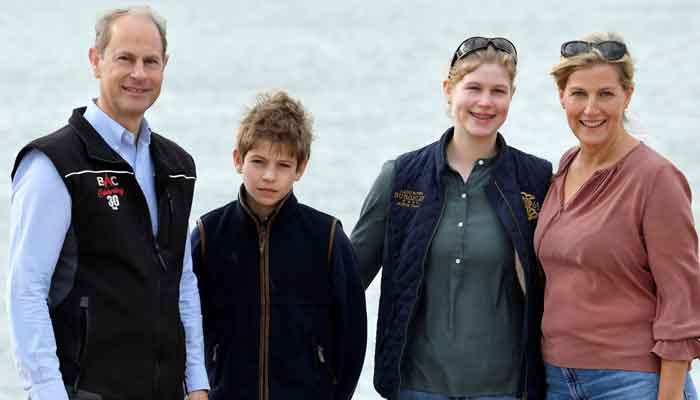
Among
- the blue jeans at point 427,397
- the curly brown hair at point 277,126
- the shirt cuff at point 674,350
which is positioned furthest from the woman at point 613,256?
the curly brown hair at point 277,126

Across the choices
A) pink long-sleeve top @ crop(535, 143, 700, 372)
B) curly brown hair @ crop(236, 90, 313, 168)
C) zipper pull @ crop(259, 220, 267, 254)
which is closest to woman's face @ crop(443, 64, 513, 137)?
pink long-sleeve top @ crop(535, 143, 700, 372)

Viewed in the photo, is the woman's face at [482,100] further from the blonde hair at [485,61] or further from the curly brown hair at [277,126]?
the curly brown hair at [277,126]

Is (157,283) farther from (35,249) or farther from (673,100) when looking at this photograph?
(673,100)

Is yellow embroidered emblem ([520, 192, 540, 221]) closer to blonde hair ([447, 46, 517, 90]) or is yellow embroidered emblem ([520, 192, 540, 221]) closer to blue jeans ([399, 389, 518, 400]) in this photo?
blonde hair ([447, 46, 517, 90])

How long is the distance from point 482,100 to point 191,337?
2.99 ft

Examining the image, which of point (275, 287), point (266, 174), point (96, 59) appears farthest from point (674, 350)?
point (96, 59)

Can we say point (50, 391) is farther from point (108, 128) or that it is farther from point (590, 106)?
point (590, 106)

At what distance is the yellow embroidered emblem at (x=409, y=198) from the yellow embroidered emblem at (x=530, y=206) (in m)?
0.25

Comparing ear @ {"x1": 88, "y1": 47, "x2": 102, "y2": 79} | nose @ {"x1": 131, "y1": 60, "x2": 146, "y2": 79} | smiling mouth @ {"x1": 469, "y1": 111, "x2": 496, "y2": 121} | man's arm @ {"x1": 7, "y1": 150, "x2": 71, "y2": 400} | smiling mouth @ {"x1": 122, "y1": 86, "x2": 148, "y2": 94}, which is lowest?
man's arm @ {"x1": 7, "y1": 150, "x2": 71, "y2": 400}

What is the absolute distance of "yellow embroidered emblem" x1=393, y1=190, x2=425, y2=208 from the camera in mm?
2555

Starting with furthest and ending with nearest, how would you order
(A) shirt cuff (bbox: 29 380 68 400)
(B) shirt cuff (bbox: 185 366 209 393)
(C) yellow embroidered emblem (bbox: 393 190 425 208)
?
(C) yellow embroidered emblem (bbox: 393 190 425 208), (B) shirt cuff (bbox: 185 366 209 393), (A) shirt cuff (bbox: 29 380 68 400)

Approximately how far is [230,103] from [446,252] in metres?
5.62

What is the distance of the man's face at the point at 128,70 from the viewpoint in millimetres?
2189

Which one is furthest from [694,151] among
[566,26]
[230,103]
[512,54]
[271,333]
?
[271,333]
